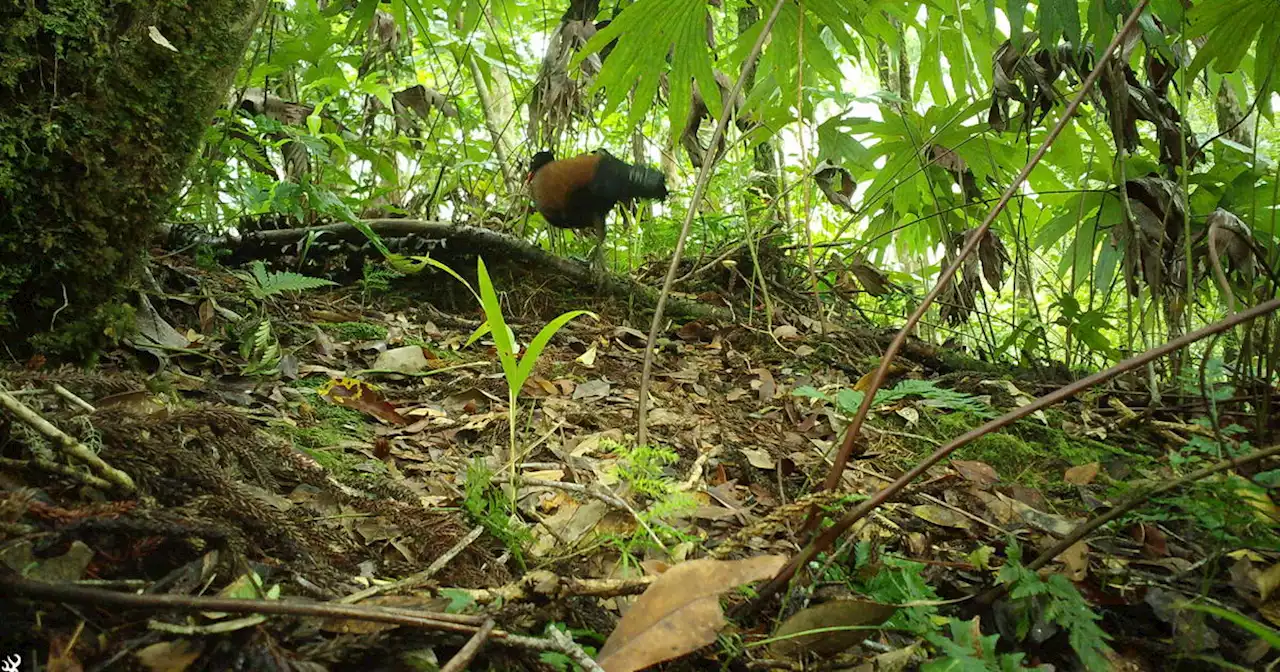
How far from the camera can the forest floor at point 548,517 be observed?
69cm

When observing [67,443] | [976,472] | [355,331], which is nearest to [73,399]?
[67,443]

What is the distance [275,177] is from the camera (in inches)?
131

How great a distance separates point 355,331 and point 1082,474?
6.63 ft

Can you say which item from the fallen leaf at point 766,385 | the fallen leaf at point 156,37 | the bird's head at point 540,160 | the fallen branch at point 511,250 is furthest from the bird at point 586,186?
the fallen leaf at point 156,37

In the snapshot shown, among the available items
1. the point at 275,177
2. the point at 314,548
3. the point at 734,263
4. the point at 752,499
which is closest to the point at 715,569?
the point at 314,548

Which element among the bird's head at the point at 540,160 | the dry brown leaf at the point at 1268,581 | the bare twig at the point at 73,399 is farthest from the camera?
the bird's head at the point at 540,160

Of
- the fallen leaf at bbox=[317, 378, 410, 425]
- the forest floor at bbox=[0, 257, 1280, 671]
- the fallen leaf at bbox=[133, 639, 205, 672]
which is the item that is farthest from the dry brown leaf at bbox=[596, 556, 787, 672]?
the fallen leaf at bbox=[317, 378, 410, 425]

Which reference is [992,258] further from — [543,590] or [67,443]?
[67,443]

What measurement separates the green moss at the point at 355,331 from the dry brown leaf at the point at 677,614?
66.0 inches

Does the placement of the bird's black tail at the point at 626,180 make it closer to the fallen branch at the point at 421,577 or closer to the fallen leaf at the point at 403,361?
the fallen leaf at the point at 403,361

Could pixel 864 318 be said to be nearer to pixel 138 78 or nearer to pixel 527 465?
pixel 527 465

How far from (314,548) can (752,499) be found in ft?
2.70

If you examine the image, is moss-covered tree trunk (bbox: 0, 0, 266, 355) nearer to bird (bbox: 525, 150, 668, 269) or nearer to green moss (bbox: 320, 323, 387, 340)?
green moss (bbox: 320, 323, 387, 340)

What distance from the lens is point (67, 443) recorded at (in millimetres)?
785
